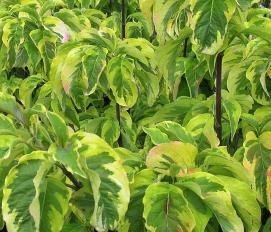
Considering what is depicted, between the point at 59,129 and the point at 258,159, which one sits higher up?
the point at 59,129

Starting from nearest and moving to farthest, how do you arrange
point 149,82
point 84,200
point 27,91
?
point 84,200 < point 149,82 < point 27,91

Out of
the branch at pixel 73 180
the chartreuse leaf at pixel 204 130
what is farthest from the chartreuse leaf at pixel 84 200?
the chartreuse leaf at pixel 204 130

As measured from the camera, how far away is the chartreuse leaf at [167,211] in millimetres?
970

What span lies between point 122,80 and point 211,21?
437 mm

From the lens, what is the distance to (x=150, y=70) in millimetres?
1663

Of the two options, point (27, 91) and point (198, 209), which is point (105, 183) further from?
point (27, 91)

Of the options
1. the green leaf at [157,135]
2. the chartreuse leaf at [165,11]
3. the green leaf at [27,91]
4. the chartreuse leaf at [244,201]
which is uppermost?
the chartreuse leaf at [165,11]

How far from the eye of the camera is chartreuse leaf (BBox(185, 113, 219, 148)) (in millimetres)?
1249

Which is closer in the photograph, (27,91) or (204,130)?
(204,130)

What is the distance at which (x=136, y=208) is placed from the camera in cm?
103

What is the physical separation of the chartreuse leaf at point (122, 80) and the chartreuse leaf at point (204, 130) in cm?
24

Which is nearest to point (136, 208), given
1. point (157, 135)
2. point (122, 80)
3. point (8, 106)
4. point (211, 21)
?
point (157, 135)

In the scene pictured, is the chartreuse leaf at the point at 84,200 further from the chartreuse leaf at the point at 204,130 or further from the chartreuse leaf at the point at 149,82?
the chartreuse leaf at the point at 149,82

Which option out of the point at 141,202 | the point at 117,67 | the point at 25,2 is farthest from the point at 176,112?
the point at 25,2
